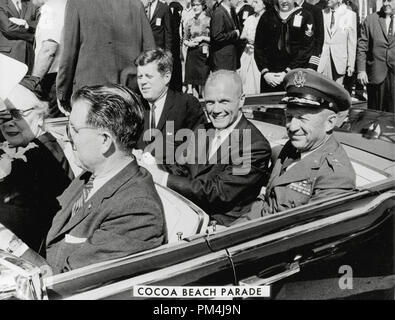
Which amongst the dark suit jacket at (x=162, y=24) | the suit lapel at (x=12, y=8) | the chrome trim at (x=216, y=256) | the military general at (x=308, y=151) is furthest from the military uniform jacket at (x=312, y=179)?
the dark suit jacket at (x=162, y=24)

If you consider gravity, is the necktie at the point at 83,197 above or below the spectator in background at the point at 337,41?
below

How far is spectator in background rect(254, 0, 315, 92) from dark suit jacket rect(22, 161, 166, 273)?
1496mm

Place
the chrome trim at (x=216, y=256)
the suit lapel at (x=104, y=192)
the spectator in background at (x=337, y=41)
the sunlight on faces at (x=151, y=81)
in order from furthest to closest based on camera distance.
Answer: the spectator in background at (x=337, y=41) < the sunlight on faces at (x=151, y=81) < the suit lapel at (x=104, y=192) < the chrome trim at (x=216, y=256)

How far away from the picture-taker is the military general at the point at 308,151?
6.89ft

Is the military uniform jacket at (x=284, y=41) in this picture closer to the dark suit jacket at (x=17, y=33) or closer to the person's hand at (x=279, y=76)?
the person's hand at (x=279, y=76)

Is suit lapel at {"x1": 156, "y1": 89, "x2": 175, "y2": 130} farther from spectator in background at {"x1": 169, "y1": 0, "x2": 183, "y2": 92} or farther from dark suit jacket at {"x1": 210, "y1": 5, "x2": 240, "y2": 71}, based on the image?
spectator in background at {"x1": 169, "y1": 0, "x2": 183, "y2": 92}

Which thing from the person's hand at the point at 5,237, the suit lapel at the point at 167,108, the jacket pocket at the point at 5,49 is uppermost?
the jacket pocket at the point at 5,49

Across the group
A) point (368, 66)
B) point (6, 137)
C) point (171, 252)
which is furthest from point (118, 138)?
point (368, 66)

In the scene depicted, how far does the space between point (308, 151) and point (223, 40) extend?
61.3 inches

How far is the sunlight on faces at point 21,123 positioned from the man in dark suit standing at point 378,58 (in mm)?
2013

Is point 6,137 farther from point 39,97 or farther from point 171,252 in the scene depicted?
point 171,252

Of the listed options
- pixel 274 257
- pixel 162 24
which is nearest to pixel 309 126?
pixel 274 257

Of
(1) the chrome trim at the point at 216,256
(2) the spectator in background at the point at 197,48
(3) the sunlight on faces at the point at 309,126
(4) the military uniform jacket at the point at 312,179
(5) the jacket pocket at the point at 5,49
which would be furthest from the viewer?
(2) the spectator in background at the point at 197,48

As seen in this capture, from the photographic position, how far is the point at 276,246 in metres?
1.73
